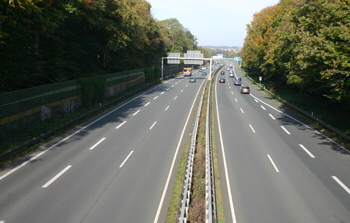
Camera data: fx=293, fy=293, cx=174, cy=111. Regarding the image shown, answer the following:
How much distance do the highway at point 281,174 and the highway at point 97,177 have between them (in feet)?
10.2

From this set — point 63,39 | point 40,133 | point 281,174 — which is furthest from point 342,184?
point 63,39

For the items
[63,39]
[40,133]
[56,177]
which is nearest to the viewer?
[56,177]

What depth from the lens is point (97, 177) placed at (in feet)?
46.6

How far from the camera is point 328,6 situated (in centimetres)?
1945

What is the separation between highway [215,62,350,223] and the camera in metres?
11.4

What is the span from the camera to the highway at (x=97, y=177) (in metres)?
10.9

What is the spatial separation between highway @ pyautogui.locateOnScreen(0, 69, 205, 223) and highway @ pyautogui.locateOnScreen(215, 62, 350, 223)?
3.09m

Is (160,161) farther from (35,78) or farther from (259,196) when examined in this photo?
(35,78)

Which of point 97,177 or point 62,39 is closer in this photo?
point 97,177

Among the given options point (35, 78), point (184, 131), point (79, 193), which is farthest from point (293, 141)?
point (35, 78)

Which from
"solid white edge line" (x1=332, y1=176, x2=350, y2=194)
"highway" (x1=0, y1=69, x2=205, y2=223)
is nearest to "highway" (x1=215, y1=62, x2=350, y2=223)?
"solid white edge line" (x1=332, y1=176, x2=350, y2=194)

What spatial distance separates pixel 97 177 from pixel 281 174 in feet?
30.6

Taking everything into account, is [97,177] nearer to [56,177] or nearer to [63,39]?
[56,177]

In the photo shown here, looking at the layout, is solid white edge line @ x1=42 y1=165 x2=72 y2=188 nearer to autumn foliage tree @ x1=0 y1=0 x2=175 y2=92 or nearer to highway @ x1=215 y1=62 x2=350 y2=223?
highway @ x1=215 y1=62 x2=350 y2=223
